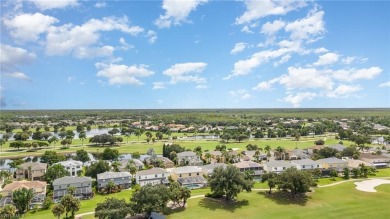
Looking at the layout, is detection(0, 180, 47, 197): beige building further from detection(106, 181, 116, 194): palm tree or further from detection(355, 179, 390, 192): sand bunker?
detection(355, 179, 390, 192): sand bunker

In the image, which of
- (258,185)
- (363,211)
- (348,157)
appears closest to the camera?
(363,211)

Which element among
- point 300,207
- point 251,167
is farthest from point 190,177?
point 300,207

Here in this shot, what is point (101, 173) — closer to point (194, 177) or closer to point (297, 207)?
point (194, 177)

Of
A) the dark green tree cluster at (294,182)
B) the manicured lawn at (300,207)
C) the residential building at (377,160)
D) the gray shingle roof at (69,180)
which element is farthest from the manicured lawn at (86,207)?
the residential building at (377,160)

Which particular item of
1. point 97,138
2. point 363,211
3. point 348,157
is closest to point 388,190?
point 363,211

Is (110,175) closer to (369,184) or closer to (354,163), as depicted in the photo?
(369,184)

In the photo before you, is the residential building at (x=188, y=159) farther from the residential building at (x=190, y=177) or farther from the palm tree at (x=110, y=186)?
the palm tree at (x=110, y=186)

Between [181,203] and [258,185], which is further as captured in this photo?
[258,185]
